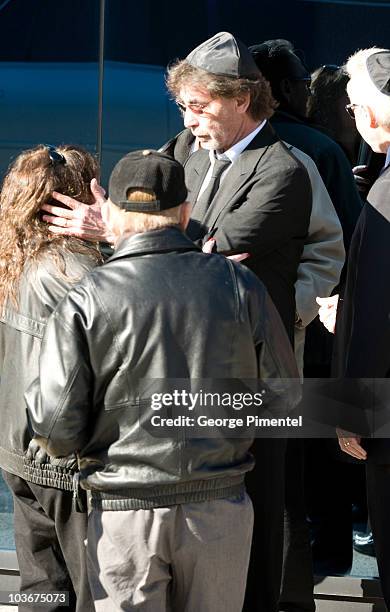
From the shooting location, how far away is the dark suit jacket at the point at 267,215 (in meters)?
3.26

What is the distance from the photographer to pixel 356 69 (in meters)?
3.22

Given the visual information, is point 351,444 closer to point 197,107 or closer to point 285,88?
point 197,107

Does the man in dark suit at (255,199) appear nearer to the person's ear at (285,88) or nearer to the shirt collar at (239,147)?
the shirt collar at (239,147)

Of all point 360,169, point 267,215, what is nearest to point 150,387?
point 267,215

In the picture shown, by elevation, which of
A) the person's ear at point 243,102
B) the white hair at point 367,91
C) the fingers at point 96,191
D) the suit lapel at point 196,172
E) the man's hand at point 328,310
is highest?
the white hair at point 367,91

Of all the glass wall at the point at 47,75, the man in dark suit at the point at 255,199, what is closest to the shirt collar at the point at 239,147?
the man in dark suit at the point at 255,199

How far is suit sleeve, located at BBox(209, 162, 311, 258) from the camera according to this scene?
128 inches

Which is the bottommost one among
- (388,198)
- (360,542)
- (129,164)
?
(360,542)

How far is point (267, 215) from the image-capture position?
3.27 metres

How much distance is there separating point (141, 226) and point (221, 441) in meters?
0.51

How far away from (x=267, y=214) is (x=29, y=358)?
832 millimetres

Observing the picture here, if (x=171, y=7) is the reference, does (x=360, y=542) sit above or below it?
below

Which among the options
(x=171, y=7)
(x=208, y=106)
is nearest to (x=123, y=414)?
(x=208, y=106)

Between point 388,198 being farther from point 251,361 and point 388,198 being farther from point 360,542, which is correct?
point 360,542
